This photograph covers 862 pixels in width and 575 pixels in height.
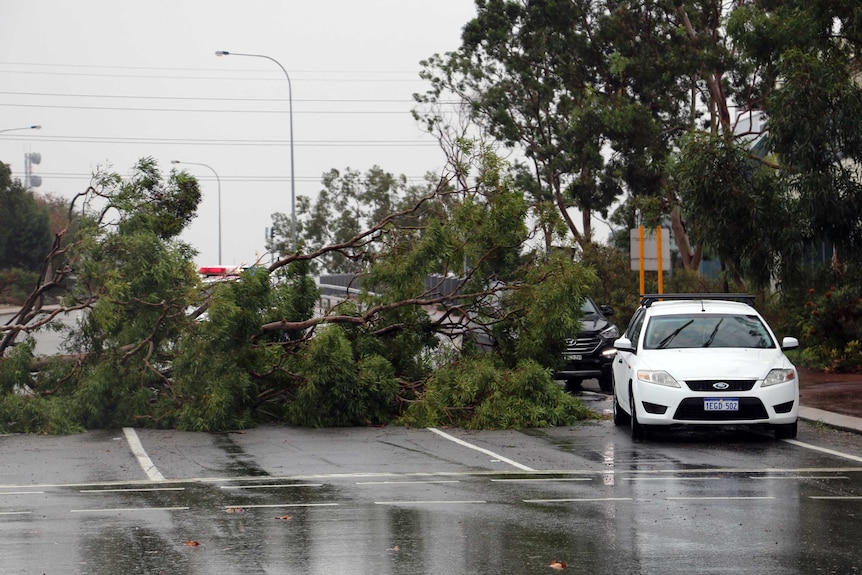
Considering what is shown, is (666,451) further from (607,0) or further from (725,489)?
(607,0)

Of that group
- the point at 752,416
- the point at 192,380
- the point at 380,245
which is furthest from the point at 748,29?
the point at 192,380

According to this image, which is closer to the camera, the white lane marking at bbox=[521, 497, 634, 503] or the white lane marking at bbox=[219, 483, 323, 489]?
the white lane marking at bbox=[521, 497, 634, 503]

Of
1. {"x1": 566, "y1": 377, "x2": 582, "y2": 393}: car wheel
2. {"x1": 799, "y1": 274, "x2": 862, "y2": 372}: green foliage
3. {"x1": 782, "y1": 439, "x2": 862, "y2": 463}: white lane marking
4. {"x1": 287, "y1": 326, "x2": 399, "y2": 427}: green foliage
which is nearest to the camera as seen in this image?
{"x1": 782, "y1": 439, "x2": 862, "y2": 463}: white lane marking

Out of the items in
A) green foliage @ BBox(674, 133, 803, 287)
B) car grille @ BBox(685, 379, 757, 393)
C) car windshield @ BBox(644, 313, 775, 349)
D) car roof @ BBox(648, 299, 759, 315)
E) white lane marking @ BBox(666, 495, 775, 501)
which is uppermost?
green foliage @ BBox(674, 133, 803, 287)

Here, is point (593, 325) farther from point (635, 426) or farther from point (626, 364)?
point (635, 426)

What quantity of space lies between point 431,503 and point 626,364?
594cm

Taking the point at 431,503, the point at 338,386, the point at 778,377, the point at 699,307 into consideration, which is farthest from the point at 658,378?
the point at 431,503

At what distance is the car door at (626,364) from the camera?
50.7ft

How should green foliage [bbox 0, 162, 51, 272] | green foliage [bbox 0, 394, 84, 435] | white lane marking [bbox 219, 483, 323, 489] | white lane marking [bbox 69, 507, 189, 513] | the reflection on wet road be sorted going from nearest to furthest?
the reflection on wet road < white lane marking [bbox 69, 507, 189, 513] < white lane marking [bbox 219, 483, 323, 489] < green foliage [bbox 0, 394, 84, 435] < green foliage [bbox 0, 162, 51, 272]

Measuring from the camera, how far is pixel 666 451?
13.9 metres

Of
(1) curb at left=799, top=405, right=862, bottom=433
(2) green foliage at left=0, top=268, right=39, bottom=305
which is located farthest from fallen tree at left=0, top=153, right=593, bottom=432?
(2) green foliage at left=0, top=268, right=39, bottom=305

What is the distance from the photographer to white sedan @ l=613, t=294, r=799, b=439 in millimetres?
14234

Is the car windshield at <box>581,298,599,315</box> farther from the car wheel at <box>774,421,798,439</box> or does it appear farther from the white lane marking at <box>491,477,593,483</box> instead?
the white lane marking at <box>491,477,593,483</box>

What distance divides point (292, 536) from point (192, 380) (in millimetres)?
7723
